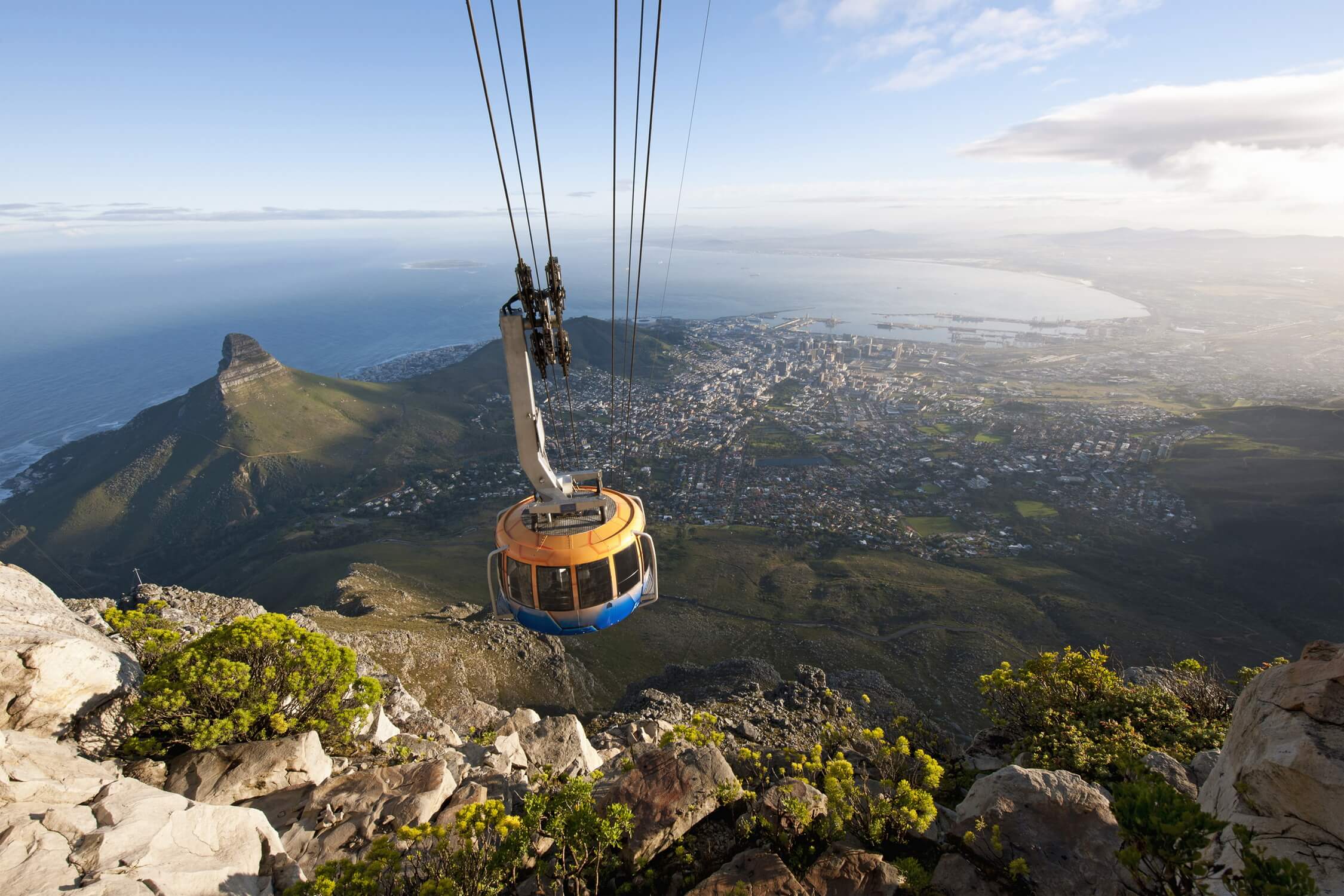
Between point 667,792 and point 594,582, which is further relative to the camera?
point 667,792

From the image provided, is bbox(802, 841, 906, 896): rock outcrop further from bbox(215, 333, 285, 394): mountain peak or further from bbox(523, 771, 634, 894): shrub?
bbox(215, 333, 285, 394): mountain peak

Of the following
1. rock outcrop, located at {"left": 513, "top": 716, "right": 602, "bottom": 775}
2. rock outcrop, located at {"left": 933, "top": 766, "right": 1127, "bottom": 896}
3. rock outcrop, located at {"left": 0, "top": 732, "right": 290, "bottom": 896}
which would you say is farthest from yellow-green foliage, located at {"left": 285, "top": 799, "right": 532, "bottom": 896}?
rock outcrop, located at {"left": 933, "top": 766, "right": 1127, "bottom": 896}

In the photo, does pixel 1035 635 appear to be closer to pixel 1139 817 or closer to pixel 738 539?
pixel 738 539

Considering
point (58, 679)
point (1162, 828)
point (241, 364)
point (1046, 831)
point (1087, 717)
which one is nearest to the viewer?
point (1162, 828)

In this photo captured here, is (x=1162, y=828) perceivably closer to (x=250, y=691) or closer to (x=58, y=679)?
(x=250, y=691)

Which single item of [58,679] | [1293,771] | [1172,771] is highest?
[1293,771]

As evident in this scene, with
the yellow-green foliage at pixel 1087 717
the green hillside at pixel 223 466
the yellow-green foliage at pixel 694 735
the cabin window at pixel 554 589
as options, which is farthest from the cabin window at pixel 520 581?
the green hillside at pixel 223 466

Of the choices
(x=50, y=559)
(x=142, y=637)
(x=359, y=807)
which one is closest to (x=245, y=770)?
(x=359, y=807)
